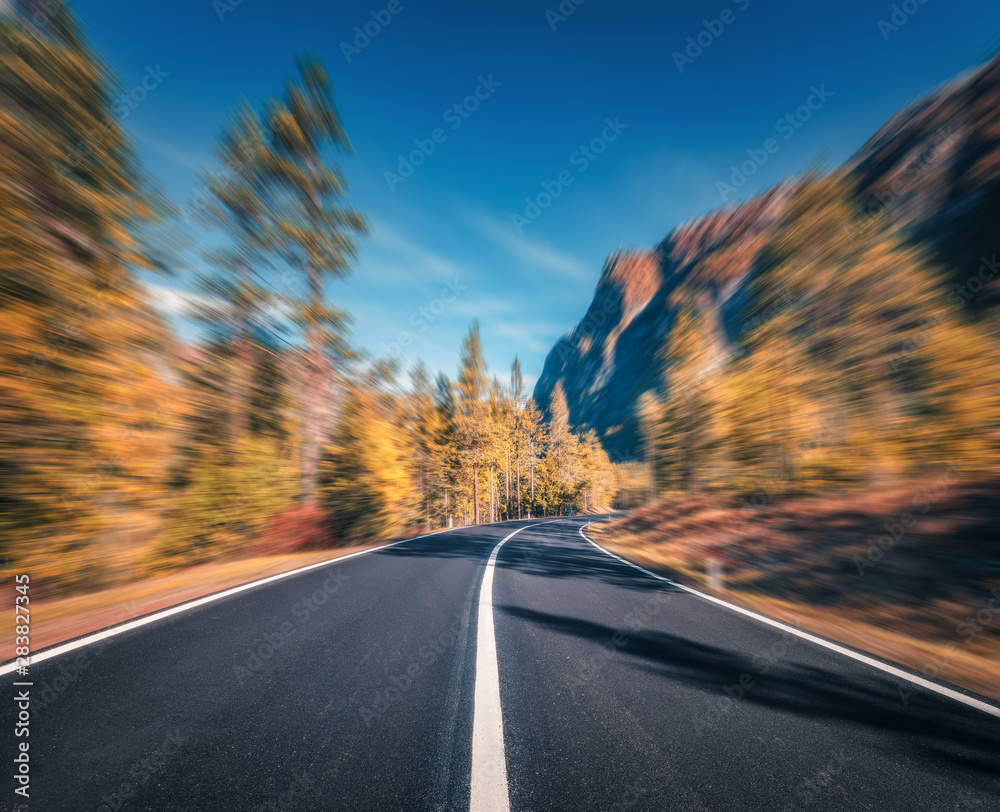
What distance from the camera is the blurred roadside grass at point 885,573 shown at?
4285mm

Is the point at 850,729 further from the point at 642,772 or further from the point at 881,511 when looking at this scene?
the point at 881,511

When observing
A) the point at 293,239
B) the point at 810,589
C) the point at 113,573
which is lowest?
the point at 810,589

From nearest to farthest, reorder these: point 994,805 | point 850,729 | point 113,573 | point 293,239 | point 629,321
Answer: point 994,805, point 850,729, point 113,573, point 293,239, point 629,321

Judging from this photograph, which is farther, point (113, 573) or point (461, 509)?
point (461, 509)

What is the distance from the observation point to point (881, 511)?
7887 millimetres

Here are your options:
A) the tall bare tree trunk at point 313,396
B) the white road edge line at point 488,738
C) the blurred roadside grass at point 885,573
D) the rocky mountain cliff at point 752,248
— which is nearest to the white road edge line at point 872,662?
the blurred roadside grass at point 885,573

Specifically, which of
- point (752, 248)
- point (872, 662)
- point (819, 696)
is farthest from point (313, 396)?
point (752, 248)

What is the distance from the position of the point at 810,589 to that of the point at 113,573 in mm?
12973

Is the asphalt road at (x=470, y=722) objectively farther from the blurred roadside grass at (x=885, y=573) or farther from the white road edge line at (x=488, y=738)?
the blurred roadside grass at (x=885, y=573)

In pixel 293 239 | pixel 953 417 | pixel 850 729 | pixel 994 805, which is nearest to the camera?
pixel 994 805

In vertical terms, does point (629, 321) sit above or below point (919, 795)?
above

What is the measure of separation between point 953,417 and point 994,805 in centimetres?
815

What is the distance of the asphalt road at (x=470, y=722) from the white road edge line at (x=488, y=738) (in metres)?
0.03

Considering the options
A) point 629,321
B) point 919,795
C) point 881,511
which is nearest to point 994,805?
point 919,795
